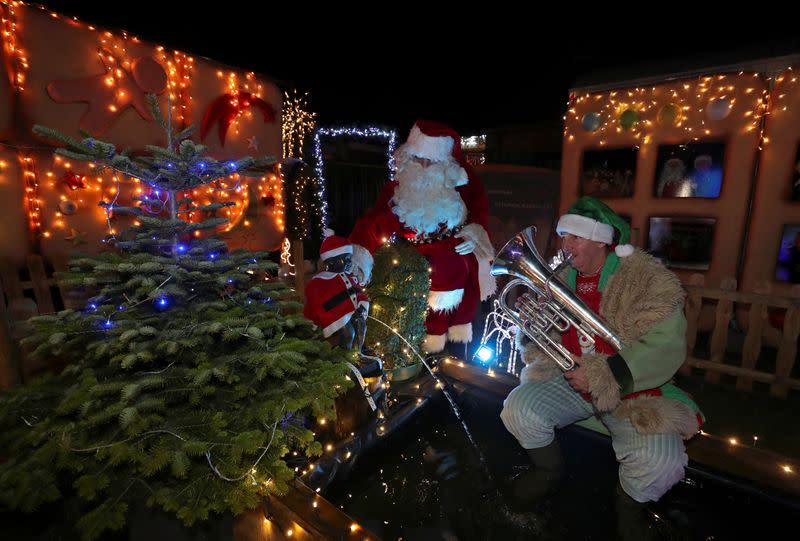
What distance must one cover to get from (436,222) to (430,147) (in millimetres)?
734

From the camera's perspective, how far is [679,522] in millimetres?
2070

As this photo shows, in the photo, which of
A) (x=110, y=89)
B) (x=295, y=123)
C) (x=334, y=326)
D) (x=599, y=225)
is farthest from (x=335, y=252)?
(x=295, y=123)

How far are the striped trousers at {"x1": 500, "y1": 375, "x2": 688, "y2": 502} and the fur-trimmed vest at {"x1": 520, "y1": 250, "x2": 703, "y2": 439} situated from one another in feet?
0.28

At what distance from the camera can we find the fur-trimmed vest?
6.75 ft

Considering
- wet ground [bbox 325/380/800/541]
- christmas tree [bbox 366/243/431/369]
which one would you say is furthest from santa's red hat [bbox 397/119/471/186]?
wet ground [bbox 325/380/800/541]

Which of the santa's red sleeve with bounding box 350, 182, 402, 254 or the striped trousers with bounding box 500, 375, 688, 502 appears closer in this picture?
the striped trousers with bounding box 500, 375, 688, 502

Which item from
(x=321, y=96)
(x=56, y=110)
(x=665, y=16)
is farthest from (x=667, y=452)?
(x=321, y=96)

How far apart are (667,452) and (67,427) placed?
2797mm

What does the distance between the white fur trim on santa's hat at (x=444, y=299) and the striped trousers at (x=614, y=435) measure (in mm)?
1422

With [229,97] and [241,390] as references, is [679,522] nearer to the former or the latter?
[241,390]

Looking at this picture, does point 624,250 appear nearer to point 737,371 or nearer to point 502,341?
point 502,341

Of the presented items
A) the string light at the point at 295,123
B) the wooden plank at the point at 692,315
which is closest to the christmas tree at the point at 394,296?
the wooden plank at the point at 692,315

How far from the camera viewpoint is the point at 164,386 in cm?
169

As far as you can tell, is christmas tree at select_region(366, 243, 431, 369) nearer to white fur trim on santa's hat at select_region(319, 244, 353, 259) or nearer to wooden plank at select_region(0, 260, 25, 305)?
white fur trim on santa's hat at select_region(319, 244, 353, 259)
